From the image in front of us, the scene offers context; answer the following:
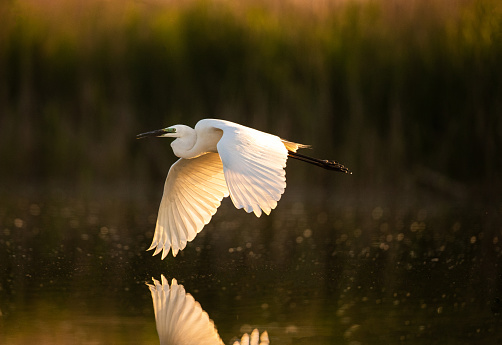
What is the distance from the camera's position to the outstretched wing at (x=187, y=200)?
17.6ft

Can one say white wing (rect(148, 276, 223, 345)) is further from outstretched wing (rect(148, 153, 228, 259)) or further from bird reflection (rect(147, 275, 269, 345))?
outstretched wing (rect(148, 153, 228, 259))

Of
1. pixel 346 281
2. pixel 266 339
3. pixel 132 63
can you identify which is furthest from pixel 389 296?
pixel 132 63

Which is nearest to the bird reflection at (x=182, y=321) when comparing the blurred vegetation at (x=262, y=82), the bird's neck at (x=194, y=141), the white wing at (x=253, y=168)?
the white wing at (x=253, y=168)

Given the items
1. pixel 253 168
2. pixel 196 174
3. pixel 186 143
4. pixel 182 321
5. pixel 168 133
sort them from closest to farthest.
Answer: pixel 253 168 < pixel 182 321 < pixel 186 143 < pixel 168 133 < pixel 196 174

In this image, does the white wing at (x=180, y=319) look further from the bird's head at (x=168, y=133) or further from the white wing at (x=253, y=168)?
the bird's head at (x=168, y=133)

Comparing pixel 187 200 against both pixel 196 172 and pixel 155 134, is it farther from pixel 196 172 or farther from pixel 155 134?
pixel 155 134

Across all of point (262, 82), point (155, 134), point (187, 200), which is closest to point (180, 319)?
point (187, 200)

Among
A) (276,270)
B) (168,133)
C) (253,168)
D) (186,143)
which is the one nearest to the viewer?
(253,168)

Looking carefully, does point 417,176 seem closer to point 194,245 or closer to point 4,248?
point 194,245

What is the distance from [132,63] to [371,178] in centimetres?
297

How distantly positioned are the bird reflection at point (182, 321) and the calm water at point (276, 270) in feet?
0.19

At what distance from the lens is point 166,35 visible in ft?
32.6

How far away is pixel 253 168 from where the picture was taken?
4.15 meters

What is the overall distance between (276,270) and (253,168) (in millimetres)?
1704
